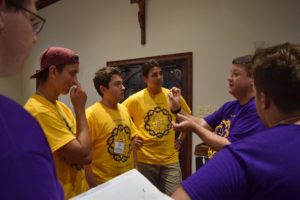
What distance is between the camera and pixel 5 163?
1.33ft

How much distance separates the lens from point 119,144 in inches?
78.7

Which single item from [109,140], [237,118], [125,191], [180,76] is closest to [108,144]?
[109,140]

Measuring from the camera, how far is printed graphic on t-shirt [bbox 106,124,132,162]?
6.48ft

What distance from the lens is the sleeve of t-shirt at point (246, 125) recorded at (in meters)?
1.56

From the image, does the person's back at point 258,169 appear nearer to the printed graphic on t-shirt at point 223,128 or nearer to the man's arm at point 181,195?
the man's arm at point 181,195

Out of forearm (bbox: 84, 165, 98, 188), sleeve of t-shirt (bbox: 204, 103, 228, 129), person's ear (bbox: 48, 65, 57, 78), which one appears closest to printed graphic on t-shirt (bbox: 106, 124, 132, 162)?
forearm (bbox: 84, 165, 98, 188)

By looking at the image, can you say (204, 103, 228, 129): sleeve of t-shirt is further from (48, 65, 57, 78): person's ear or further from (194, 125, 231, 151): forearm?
(48, 65, 57, 78): person's ear

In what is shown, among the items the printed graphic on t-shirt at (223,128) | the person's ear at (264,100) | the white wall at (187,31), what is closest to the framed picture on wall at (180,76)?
the white wall at (187,31)

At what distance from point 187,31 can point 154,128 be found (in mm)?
1396

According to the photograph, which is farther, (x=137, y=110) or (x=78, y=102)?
(x=137, y=110)

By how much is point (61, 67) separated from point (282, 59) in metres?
1.04

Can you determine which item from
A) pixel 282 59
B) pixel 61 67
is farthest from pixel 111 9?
pixel 282 59

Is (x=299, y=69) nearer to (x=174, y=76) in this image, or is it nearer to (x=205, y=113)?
(x=205, y=113)

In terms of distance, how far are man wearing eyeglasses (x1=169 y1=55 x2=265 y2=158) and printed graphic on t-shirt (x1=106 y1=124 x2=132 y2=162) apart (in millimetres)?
446
